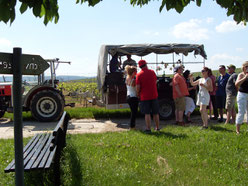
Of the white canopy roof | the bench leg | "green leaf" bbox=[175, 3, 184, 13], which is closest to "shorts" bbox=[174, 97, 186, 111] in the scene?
the white canopy roof

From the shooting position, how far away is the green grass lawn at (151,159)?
141 inches

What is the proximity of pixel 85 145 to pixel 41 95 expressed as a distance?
402 cm

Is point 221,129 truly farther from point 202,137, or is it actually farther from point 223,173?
point 223,173

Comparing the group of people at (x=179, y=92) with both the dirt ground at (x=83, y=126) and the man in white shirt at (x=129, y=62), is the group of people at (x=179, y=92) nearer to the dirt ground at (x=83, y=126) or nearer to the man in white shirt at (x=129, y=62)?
the dirt ground at (x=83, y=126)

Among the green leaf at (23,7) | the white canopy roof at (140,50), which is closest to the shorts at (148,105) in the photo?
the white canopy roof at (140,50)

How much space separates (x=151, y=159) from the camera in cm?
432

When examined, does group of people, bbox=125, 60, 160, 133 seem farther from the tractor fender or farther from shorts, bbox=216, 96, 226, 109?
the tractor fender

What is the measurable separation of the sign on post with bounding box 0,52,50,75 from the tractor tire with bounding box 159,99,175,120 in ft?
21.0

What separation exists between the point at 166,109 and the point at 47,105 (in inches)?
151

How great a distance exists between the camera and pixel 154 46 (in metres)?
9.07

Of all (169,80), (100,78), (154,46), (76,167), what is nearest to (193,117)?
(169,80)

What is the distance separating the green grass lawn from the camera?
3.57 meters

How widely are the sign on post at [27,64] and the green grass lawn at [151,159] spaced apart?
1.55 metres

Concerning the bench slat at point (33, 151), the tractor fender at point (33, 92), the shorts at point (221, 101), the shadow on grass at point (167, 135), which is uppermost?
the tractor fender at point (33, 92)
